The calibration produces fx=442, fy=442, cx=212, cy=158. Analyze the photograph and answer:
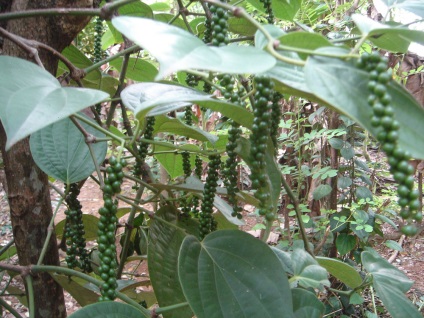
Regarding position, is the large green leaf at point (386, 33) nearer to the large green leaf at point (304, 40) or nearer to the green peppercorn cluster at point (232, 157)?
the large green leaf at point (304, 40)

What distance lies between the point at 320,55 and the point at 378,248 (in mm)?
1671

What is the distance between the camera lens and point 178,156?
85cm

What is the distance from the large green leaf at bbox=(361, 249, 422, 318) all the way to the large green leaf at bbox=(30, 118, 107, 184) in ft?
1.25

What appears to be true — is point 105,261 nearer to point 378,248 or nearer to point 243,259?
point 243,259

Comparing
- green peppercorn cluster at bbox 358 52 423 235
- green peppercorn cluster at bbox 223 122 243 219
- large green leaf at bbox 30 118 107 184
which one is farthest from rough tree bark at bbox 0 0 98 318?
green peppercorn cluster at bbox 358 52 423 235

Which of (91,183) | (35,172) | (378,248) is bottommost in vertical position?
(91,183)

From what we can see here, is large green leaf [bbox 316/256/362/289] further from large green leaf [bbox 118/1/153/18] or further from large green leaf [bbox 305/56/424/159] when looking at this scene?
large green leaf [bbox 118/1/153/18]

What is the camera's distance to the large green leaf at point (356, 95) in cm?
27

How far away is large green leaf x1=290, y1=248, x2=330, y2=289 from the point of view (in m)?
0.49

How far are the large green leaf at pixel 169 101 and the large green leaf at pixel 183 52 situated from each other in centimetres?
5

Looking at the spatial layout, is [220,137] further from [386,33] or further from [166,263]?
[386,33]

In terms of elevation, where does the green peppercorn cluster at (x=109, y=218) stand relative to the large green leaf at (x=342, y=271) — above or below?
above

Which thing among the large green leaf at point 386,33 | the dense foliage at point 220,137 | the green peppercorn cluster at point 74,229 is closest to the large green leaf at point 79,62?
the dense foliage at point 220,137

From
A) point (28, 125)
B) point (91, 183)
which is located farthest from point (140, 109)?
point (91, 183)
